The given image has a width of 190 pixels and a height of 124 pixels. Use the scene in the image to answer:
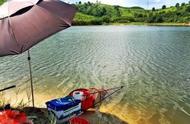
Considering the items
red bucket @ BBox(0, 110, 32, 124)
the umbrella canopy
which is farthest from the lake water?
red bucket @ BBox(0, 110, 32, 124)

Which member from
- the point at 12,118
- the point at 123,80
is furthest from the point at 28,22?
the point at 123,80

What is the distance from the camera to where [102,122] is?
1086 centimetres

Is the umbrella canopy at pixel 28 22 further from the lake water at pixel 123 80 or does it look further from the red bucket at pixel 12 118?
the lake water at pixel 123 80

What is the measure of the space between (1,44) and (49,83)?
10.4 m

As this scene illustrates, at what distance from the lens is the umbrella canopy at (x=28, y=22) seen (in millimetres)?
6926

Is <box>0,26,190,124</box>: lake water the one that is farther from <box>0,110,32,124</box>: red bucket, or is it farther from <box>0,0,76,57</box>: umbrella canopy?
<box>0,110,32,124</box>: red bucket

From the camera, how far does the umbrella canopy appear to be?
22.7 ft

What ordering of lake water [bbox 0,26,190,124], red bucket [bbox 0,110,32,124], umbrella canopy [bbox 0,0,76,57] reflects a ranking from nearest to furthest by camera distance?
red bucket [bbox 0,110,32,124] → umbrella canopy [bbox 0,0,76,57] → lake water [bbox 0,26,190,124]

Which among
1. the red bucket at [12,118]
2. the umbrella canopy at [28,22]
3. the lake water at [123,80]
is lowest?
the lake water at [123,80]

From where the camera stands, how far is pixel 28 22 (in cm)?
751

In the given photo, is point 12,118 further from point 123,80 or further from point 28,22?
point 123,80

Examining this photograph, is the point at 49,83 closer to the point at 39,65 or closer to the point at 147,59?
the point at 39,65

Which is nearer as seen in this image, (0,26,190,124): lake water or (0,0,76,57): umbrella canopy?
(0,0,76,57): umbrella canopy

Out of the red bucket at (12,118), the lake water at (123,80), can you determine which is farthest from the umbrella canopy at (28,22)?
the lake water at (123,80)
